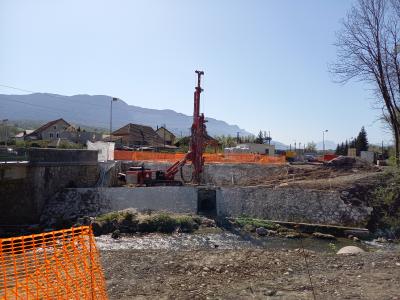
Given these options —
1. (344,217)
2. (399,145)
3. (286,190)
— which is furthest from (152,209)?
(399,145)

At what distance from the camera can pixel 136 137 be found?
76.4 meters

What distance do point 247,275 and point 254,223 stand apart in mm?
13549

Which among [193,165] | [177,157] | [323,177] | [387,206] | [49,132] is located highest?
[49,132]

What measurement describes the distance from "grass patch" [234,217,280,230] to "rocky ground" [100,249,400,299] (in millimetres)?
10149

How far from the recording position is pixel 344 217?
24.2m

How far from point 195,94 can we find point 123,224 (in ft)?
29.2

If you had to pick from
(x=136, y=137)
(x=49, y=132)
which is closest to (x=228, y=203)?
(x=136, y=137)

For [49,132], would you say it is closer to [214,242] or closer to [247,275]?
[214,242]

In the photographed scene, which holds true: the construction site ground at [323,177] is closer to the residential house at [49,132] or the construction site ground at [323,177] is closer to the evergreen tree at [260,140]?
the evergreen tree at [260,140]

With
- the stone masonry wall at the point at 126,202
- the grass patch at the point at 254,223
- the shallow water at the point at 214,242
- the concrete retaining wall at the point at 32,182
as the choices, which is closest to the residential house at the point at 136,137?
the concrete retaining wall at the point at 32,182

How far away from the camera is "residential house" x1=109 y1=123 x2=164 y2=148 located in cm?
7488

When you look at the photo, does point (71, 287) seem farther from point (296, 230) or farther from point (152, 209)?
point (152, 209)

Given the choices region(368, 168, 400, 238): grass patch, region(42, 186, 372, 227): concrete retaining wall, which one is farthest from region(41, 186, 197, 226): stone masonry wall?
region(368, 168, 400, 238): grass patch

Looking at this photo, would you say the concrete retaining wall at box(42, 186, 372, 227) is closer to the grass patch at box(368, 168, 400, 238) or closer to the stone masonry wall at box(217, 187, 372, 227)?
the stone masonry wall at box(217, 187, 372, 227)
